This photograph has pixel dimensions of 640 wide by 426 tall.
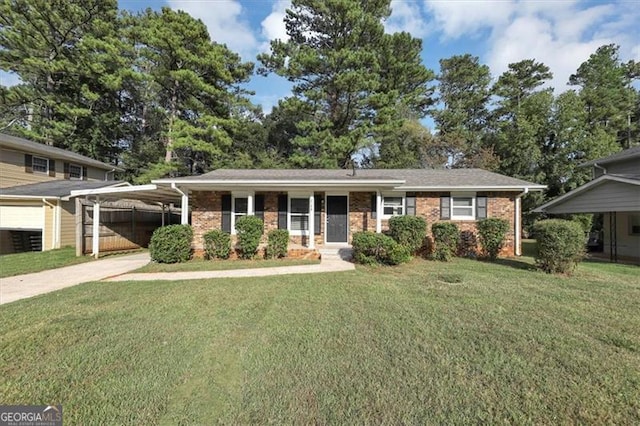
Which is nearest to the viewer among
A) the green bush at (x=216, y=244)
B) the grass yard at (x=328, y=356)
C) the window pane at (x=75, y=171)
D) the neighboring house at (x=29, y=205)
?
the grass yard at (x=328, y=356)

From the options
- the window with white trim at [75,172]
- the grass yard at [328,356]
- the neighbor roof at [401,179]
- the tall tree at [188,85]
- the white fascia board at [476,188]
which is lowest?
the grass yard at [328,356]

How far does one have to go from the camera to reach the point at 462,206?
11203 mm

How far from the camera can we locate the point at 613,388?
99.4 inches

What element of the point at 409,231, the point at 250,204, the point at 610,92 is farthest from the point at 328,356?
the point at 610,92

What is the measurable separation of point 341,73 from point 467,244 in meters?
13.5

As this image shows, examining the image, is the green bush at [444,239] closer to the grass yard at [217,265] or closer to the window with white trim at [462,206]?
the window with white trim at [462,206]

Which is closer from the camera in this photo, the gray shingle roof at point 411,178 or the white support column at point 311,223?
the gray shingle roof at point 411,178

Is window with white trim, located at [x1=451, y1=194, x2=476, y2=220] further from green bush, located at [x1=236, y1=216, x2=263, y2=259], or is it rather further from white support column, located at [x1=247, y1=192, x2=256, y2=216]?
white support column, located at [x1=247, y1=192, x2=256, y2=216]

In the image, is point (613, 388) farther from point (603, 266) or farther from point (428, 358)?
point (603, 266)

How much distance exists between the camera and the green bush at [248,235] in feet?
30.8

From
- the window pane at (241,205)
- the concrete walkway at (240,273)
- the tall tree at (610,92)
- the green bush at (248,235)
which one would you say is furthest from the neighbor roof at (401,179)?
the tall tree at (610,92)

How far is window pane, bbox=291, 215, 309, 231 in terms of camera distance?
1118cm

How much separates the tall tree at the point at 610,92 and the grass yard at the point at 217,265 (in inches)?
1069

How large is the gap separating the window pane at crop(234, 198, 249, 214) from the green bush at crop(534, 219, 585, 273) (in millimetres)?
9125
